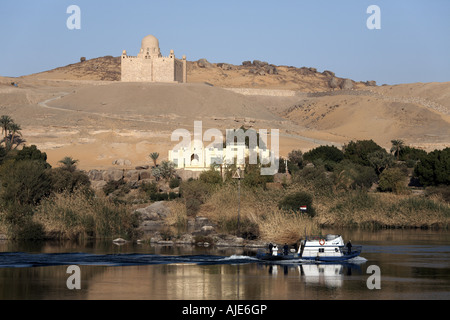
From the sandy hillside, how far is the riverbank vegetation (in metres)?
22.5

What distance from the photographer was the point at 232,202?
122ft

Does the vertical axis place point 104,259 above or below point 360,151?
below

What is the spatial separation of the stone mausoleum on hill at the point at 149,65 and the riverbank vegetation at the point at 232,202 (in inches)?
2445

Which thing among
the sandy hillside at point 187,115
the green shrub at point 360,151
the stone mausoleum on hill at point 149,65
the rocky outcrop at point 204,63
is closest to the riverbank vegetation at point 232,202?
the green shrub at point 360,151

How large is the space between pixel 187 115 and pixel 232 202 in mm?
63108

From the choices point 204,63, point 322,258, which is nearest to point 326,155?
point 322,258

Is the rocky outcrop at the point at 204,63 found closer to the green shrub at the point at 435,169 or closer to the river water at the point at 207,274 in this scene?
the green shrub at the point at 435,169

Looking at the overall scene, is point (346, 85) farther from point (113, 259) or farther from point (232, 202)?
point (113, 259)

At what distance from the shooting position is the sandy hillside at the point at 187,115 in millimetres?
78000

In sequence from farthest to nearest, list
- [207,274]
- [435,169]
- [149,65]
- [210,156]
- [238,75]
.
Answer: [238,75]
[149,65]
[210,156]
[435,169]
[207,274]

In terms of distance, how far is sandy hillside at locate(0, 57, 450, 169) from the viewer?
3071 inches

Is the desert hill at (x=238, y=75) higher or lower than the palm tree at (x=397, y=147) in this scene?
higher

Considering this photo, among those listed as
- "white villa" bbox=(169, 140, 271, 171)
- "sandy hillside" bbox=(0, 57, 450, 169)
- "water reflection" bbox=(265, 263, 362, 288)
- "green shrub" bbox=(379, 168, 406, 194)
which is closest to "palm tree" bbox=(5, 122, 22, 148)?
"sandy hillside" bbox=(0, 57, 450, 169)
